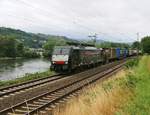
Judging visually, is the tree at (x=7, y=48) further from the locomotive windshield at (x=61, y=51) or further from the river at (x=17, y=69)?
the locomotive windshield at (x=61, y=51)

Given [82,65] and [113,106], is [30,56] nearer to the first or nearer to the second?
[82,65]

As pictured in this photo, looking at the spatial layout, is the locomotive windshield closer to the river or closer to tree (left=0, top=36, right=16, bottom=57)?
the river

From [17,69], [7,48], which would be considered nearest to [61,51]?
[17,69]

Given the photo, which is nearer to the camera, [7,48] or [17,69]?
[17,69]

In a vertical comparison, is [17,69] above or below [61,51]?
below

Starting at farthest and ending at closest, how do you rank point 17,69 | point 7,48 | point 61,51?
point 7,48 → point 17,69 → point 61,51

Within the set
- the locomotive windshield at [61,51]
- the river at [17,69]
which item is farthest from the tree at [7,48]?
the locomotive windshield at [61,51]

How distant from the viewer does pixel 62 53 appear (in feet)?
105

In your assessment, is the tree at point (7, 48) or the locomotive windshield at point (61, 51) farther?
the tree at point (7, 48)

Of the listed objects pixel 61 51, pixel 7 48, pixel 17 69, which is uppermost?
pixel 7 48

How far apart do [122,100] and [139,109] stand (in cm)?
204

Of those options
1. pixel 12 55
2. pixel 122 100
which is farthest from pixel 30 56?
pixel 122 100

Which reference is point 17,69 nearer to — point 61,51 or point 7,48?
point 61,51

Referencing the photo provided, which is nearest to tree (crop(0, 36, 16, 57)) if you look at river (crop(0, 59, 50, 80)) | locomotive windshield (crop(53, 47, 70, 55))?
river (crop(0, 59, 50, 80))
